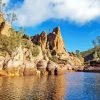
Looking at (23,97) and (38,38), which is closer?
(23,97)

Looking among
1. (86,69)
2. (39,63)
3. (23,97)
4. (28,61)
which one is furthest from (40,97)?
(86,69)

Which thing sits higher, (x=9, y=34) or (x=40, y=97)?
(x=9, y=34)

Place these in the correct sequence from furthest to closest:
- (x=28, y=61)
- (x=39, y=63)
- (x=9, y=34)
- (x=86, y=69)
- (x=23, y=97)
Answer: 1. (x=86, y=69)
2. (x=9, y=34)
3. (x=39, y=63)
4. (x=28, y=61)
5. (x=23, y=97)

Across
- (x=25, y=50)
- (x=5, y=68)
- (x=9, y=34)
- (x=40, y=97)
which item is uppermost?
(x=9, y=34)

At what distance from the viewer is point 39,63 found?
128250mm

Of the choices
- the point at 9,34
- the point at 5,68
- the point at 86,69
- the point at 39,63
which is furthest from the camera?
the point at 86,69

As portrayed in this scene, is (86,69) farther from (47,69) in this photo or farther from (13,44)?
(13,44)

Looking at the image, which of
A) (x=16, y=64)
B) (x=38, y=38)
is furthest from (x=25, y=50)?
(x=38, y=38)

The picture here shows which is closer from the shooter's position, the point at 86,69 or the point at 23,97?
the point at 23,97

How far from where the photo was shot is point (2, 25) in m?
141

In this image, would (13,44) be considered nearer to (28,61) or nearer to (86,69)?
(28,61)

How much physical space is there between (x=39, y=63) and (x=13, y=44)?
15.3 m

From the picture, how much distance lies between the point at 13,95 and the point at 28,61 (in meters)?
60.1

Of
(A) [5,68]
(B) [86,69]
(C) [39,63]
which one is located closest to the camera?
(A) [5,68]
